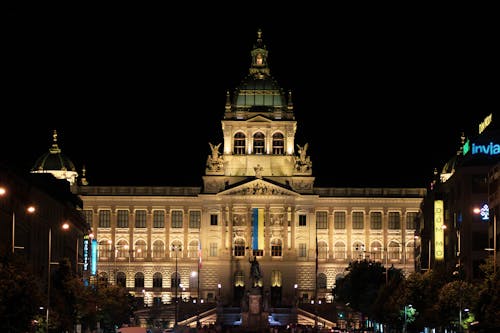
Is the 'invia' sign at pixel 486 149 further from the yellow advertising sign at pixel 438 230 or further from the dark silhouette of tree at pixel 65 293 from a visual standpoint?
the dark silhouette of tree at pixel 65 293

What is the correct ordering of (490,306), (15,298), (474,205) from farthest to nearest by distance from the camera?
(474,205)
(490,306)
(15,298)

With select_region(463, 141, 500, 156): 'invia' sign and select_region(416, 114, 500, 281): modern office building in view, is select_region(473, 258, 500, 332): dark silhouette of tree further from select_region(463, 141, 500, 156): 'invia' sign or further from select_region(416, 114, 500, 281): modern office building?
select_region(463, 141, 500, 156): 'invia' sign

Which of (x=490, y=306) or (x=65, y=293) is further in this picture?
(x=65, y=293)

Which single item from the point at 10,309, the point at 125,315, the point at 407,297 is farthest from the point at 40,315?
the point at 125,315

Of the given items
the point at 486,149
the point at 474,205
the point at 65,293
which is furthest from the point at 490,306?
the point at 65,293

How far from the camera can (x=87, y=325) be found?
156250 millimetres

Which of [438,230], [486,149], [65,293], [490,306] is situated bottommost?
[490,306]

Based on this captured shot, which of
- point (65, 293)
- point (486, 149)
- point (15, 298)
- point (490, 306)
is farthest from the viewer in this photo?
point (486, 149)

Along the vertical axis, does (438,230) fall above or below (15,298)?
above

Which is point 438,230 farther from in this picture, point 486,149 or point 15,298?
point 15,298

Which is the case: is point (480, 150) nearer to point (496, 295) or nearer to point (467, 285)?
point (467, 285)

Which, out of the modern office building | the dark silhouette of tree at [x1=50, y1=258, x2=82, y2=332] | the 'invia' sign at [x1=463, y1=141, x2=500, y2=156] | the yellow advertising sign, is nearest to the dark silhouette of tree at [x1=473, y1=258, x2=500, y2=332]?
the modern office building

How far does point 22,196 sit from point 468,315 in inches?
1447

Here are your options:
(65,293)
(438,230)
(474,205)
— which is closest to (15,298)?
(65,293)
